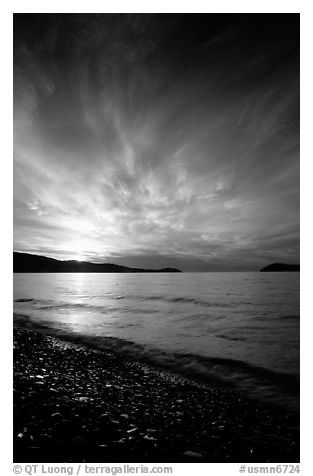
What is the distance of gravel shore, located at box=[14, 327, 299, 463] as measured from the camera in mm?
4203

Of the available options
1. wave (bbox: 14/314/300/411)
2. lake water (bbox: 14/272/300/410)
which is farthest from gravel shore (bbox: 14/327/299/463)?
lake water (bbox: 14/272/300/410)

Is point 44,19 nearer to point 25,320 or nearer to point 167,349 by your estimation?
point 167,349

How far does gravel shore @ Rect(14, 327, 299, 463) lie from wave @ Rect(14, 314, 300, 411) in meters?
0.84

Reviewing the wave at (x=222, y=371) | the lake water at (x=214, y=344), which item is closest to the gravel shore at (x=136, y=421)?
the wave at (x=222, y=371)

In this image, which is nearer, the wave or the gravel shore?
the gravel shore

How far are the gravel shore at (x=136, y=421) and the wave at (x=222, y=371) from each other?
0.84 m

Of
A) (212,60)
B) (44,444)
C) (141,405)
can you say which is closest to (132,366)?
(141,405)

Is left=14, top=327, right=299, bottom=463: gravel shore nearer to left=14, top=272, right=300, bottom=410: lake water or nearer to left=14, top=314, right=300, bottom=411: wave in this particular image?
left=14, top=314, right=300, bottom=411: wave

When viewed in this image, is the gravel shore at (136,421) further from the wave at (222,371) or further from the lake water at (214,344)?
the lake water at (214,344)

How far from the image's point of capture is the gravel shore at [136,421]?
13.8 ft

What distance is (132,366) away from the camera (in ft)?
30.7

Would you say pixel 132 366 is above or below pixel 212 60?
below

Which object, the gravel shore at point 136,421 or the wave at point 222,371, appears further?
the wave at point 222,371
